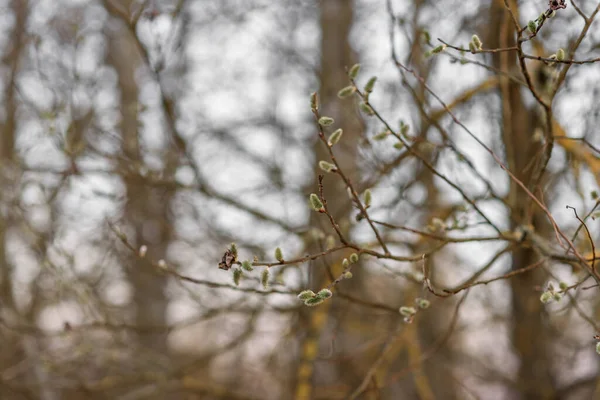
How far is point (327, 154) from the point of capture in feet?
12.2

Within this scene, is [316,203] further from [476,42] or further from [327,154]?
[327,154]

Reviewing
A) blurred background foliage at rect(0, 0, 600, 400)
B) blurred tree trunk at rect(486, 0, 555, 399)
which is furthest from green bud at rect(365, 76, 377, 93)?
blurred tree trunk at rect(486, 0, 555, 399)

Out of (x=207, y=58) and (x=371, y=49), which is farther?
(x=207, y=58)

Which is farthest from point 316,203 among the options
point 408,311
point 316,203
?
point 408,311

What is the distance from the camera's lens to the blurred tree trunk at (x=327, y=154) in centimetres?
317

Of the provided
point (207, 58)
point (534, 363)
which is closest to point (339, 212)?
point (534, 363)

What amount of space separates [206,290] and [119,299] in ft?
15.1

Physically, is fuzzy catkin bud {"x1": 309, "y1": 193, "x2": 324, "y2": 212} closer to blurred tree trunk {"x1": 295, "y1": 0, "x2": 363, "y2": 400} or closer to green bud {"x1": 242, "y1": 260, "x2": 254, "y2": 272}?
green bud {"x1": 242, "y1": 260, "x2": 254, "y2": 272}

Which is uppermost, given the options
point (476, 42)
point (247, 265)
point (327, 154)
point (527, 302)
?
point (327, 154)

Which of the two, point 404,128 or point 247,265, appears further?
point 404,128

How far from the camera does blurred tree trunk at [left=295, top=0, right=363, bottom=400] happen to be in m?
3.17

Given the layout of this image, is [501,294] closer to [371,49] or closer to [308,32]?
[371,49]

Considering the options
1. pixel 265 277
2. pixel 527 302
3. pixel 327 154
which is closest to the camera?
pixel 265 277

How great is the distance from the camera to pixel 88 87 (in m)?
3.46
